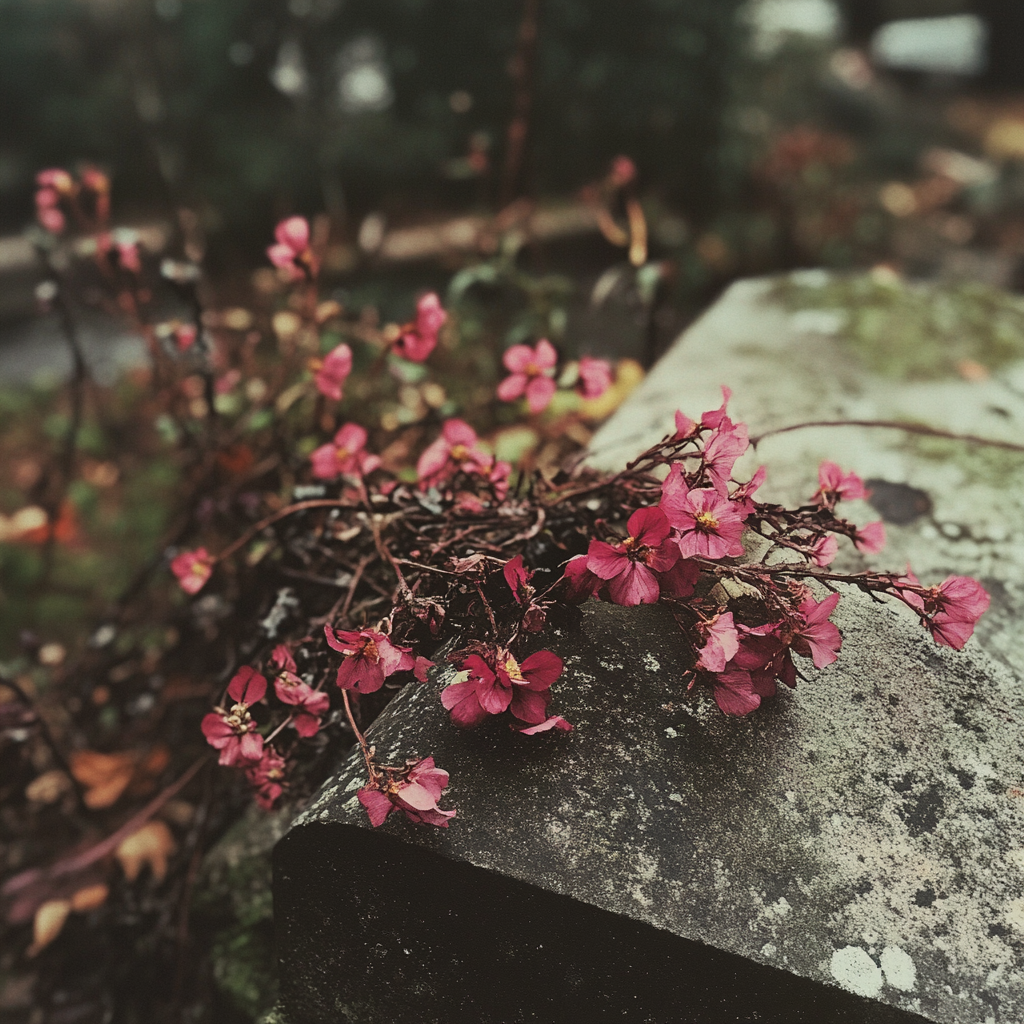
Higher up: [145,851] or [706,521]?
[706,521]

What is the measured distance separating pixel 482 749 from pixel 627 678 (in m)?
0.22

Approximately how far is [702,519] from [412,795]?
1.58 feet

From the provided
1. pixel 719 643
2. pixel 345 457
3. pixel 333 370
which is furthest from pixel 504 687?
pixel 333 370

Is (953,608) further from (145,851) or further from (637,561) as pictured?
(145,851)

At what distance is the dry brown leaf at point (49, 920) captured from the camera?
1.62m

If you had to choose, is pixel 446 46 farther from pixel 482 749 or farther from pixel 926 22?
pixel 926 22

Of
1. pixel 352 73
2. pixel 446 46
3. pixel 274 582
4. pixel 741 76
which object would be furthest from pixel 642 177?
pixel 274 582

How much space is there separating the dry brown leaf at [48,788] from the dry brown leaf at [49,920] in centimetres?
24

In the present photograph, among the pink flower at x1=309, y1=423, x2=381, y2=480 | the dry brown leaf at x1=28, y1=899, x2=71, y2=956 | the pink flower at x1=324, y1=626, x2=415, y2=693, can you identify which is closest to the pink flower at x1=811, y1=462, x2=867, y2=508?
→ the pink flower at x1=324, y1=626, x2=415, y2=693

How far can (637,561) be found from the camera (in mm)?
1085

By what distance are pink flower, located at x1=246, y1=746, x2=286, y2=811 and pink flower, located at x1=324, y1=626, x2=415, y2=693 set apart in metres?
0.19

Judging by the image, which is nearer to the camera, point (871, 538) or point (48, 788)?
point (871, 538)

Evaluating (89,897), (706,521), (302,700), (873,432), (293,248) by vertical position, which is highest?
(293,248)

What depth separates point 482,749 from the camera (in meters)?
1.07
